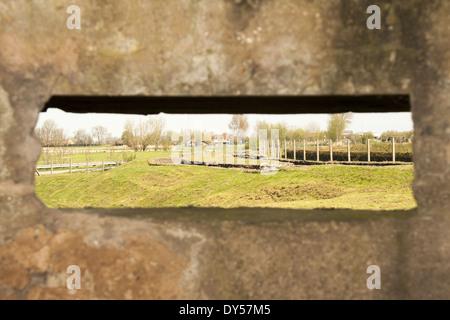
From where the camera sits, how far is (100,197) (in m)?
21.2

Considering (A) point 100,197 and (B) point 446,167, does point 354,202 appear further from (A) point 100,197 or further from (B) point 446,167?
(A) point 100,197

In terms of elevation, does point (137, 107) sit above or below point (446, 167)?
above

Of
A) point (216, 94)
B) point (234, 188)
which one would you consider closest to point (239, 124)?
point (234, 188)

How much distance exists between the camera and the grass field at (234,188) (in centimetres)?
1210

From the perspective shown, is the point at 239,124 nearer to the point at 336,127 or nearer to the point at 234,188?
the point at 336,127

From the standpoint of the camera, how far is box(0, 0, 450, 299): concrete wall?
5.67 ft

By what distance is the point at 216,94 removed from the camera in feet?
5.75

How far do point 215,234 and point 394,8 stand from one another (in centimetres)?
129

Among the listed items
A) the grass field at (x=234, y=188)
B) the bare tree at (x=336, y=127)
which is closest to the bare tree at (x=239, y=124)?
the bare tree at (x=336, y=127)

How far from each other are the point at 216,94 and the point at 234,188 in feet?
49.5

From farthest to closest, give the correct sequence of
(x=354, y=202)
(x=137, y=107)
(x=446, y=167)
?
1. (x=354, y=202)
2. (x=137, y=107)
3. (x=446, y=167)

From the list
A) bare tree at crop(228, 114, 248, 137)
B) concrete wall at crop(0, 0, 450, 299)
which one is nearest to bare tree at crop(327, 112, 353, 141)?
bare tree at crop(228, 114, 248, 137)

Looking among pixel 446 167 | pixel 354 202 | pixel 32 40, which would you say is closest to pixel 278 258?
pixel 446 167

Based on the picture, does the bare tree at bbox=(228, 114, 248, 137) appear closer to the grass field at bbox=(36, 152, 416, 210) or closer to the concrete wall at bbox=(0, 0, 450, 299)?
the grass field at bbox=(36, 152, 416, 210)
